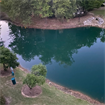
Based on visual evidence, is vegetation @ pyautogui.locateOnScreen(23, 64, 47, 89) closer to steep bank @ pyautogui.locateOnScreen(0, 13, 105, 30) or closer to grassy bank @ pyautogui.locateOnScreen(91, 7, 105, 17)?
steep bank @ pyautogui.locateOnScreen(0, 13, 105, 30)

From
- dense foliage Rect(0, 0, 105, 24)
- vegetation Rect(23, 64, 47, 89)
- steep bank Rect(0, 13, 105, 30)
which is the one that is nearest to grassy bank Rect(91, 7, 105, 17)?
steep bank Rect(0, 13, 105, 30)

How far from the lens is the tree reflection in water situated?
981 inches

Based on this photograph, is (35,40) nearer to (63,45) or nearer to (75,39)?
(63,45)

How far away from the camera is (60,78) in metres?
18.7

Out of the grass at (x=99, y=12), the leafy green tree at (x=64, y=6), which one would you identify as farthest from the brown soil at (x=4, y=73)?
the grass at (x=99, y=12)

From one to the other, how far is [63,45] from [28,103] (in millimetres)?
18672

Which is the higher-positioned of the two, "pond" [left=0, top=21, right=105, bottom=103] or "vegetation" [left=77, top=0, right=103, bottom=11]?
"vegetation" [left=77, top=0, right=103, bottom=11]

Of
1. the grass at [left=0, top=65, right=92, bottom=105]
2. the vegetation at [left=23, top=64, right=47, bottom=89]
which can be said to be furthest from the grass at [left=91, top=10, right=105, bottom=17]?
the vegetation at [left=23, top=64, right=47, bottom=89]

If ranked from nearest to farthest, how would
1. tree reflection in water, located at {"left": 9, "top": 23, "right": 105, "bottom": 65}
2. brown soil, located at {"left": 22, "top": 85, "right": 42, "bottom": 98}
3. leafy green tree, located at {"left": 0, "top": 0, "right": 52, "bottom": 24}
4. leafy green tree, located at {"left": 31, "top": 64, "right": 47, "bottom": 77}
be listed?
leafy green tree, located at {"left": 31, "top": 64, "right": 47, "bottom": 77} → brown soil, located at {"left": 22, "top": 85, "right": 42, "bottom": 98} → tree reflection in water, located at {"left": 9, "top": 23, "right": 105, "bottom": 65} → leafy green tree, located at {"left": 0, "top": 0, "right": 52, "bottom": 24}

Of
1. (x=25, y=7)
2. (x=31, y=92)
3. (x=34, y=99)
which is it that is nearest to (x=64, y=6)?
(x=25, y=7)

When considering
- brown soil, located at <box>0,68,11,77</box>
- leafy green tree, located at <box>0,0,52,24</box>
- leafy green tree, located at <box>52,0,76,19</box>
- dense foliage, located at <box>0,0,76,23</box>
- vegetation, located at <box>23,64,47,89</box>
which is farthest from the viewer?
leafy green tree, located at <box>52,0,76,19</box>

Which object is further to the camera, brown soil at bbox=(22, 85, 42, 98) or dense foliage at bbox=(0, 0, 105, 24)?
dense foliage at bbox=(0, 0, 105, 24)

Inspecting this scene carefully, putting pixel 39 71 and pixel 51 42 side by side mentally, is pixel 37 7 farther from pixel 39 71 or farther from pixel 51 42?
pixel 39 71

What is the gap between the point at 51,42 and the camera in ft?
98.3
